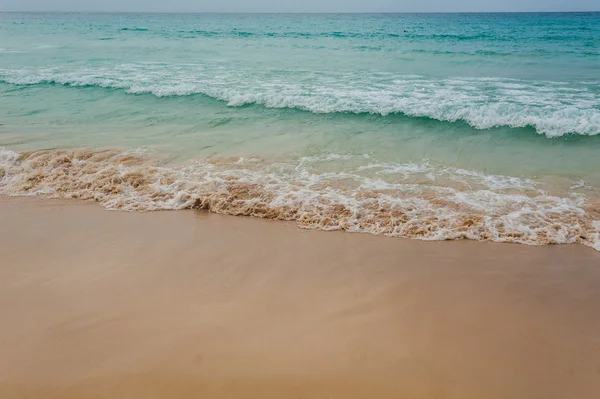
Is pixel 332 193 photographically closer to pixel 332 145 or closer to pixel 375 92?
pixel 332 145

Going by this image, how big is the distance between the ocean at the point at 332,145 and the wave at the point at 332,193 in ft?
0.10

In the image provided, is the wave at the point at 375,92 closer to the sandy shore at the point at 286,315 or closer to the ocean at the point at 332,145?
the ocean at the point at 332,145

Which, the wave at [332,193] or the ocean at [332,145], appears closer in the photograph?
the wave at [332,193]

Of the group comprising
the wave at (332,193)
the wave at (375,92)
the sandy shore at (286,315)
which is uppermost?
the wave at (375,92)

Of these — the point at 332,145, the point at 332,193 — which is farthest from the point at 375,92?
the point at 332,193

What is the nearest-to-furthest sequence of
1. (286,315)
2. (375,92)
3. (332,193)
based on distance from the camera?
1. (286,315)
2. (332,193)
3. (375,92)

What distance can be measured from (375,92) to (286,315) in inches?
422

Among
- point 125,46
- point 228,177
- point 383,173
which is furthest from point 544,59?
point 125,46

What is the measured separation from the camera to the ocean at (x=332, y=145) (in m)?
5.89

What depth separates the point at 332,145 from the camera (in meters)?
8.79

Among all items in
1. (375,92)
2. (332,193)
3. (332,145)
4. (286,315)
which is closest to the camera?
(286,315)

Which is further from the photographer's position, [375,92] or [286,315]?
[375,92]

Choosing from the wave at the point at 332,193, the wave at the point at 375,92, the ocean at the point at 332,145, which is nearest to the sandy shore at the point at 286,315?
the wave at the point at 332,193

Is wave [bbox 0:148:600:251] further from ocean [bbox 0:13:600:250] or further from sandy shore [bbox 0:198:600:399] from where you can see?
sandy shore [bbox 0:198:600:399]
